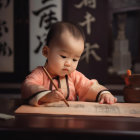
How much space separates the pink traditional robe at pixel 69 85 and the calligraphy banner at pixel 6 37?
2.14 meters

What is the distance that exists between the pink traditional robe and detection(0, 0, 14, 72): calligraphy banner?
2144 mm

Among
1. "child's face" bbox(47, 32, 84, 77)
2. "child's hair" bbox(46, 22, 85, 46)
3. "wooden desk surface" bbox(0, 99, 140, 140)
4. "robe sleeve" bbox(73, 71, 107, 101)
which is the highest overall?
"child's hair" bbox(46, 22, 85, 46)

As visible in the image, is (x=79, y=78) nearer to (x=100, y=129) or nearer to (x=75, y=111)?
(x=75, y=111)

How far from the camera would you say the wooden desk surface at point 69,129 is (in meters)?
0.67

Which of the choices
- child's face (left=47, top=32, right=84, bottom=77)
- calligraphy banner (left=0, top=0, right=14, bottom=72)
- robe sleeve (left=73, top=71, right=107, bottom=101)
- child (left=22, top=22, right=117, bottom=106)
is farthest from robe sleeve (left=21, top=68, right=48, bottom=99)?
calligraphy banner (left=0, top=0, right=14, bottom=72)

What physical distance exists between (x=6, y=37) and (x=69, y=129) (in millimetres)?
2800

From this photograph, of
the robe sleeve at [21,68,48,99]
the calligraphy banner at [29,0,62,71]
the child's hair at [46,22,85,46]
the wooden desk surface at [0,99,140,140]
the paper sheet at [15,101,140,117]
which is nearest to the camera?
the wooden desk surface at [0,99,140,140]

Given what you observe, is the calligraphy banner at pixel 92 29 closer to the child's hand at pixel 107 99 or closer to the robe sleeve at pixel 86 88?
the robe sleeve at pixel 86 88

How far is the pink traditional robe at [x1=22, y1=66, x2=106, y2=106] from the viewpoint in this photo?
3.60 feet

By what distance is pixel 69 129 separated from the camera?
0.68 metres

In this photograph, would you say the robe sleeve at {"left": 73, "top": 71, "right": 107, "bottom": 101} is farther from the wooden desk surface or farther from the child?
the wooden desk surface

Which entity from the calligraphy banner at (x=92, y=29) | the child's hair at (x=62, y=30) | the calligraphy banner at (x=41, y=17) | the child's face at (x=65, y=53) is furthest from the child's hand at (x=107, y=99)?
the calligraphy banner at (x=41, y=17)

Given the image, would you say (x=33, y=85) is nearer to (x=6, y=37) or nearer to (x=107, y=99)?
(x=107, y=99)

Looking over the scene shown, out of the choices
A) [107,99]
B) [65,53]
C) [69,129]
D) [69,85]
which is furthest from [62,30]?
[69,129]
